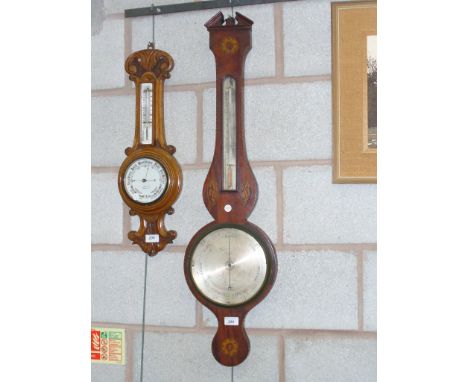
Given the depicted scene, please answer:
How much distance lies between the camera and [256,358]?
5.11 ft

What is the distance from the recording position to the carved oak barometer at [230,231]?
1.53m

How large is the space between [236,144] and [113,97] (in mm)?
415

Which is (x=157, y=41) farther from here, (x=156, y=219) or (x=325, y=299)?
(x=325, y=299)

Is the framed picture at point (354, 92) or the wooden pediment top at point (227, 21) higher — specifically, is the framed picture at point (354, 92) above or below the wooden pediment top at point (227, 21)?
below

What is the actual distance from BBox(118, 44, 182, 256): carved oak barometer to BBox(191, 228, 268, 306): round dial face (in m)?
0.12

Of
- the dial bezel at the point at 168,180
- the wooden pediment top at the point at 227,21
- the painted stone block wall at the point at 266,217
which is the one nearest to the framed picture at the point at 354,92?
the painted stone block wall at the point at 266,217

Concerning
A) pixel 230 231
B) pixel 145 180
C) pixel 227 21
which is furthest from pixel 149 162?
pixel 227 21

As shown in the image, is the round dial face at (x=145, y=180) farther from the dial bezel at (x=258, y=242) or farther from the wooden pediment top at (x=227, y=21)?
the wooden pediment top at (x=227, y=21)

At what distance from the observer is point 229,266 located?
154 cm

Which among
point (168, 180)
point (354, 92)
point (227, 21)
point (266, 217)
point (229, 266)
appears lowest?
point (229, 266)

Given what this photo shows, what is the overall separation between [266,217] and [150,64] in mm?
536

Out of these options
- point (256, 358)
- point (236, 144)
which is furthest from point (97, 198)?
point (256, 358)

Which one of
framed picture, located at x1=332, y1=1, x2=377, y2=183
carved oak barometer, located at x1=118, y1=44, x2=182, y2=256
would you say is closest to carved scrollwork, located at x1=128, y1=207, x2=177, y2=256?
carved oak barometer, located at x1=118, y1=44, x2=182, y2=256

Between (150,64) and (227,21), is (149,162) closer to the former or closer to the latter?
(150,64)
